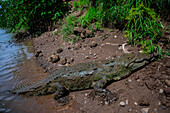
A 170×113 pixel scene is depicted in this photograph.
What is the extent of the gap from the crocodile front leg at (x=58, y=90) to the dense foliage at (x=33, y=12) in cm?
622

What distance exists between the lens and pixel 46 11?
7.91 metres

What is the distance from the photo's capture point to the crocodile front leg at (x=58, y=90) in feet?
9.88

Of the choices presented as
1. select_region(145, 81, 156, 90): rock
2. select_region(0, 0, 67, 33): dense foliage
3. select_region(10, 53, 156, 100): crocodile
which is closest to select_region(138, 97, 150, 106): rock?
select_region(145, 81, 156, 90): rock

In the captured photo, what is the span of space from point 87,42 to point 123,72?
8.58 ft

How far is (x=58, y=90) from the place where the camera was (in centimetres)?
305

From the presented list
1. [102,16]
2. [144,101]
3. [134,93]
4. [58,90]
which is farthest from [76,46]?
[144,101]

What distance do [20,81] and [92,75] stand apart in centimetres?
284

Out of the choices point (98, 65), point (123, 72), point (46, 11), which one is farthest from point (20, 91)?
point (46, 11)

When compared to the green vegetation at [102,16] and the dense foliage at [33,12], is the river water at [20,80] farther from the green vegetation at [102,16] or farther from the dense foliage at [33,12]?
the dense foliage at [33,12]

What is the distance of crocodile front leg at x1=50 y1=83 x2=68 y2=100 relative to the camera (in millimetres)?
3012

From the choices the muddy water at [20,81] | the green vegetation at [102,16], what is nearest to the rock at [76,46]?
the green vegetation at [102,16]

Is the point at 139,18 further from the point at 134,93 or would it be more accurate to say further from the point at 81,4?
the point at 81,4

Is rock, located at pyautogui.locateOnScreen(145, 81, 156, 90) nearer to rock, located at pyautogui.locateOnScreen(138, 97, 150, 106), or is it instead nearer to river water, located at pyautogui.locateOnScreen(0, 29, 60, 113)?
rock, located at pyautogui.locateOnScreen(138, 97, 150, 106)

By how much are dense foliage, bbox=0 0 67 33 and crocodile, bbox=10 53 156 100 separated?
20.1 feet
